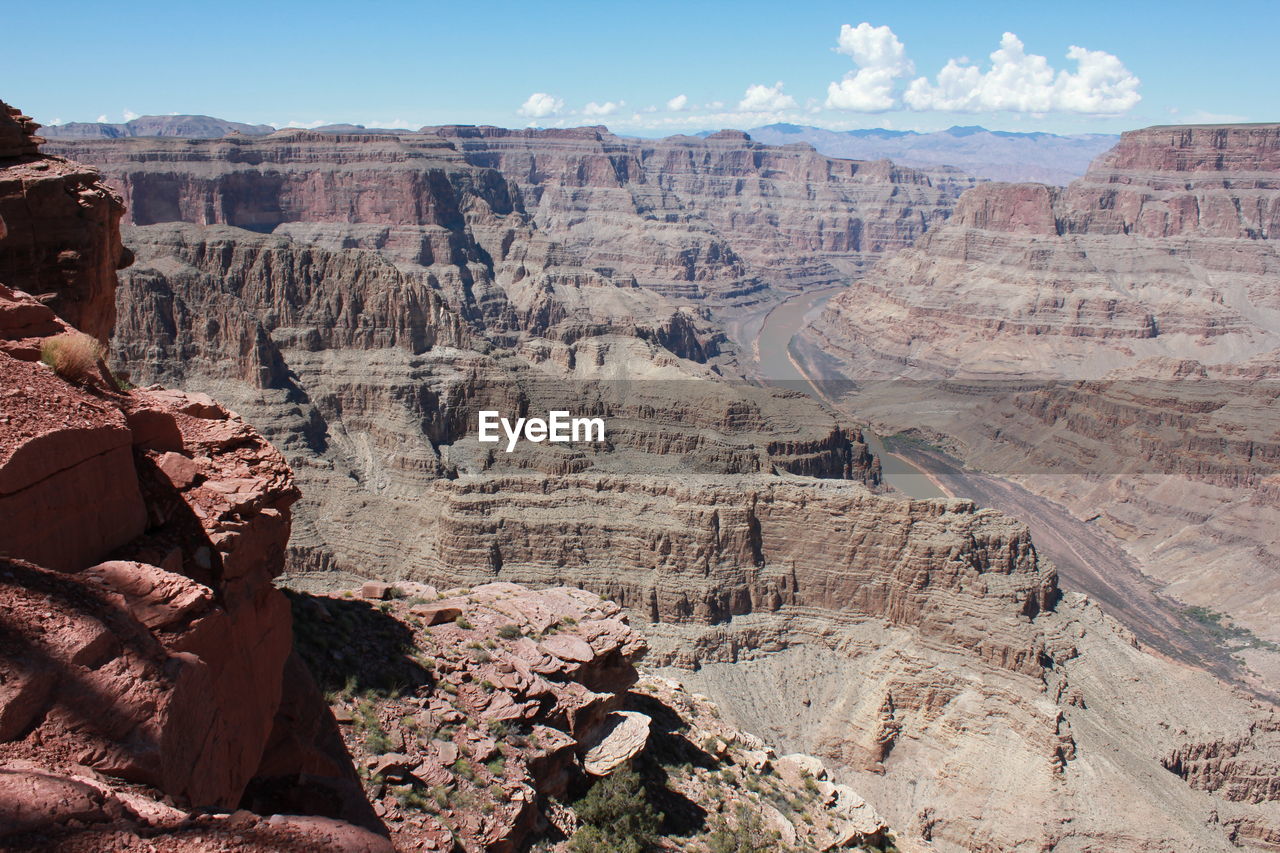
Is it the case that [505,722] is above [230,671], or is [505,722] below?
below

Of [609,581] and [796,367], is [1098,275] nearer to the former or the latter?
[796,367]

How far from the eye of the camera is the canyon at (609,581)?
14380mm

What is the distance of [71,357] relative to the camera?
35.1 feet

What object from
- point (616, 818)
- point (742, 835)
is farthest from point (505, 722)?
point (742, 835)

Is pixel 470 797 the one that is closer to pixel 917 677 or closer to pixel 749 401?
pixel 917 677

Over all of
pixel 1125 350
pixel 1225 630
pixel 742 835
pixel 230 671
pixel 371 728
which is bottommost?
pixel 1225 630

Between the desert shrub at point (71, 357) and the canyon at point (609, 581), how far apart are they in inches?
10.5

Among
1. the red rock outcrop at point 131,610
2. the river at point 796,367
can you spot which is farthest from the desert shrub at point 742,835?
the river at point 796,367

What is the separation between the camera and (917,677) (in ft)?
129

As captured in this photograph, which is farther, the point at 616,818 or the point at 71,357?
the point at 616,818

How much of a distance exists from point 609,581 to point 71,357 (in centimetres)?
3712

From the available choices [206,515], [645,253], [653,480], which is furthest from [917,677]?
[645,253]

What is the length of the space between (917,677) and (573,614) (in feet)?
71.4

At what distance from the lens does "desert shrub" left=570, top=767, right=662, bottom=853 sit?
1636cm
